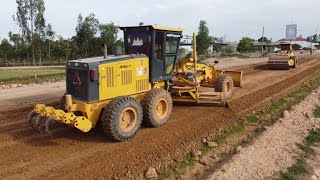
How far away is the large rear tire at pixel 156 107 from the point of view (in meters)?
8.22

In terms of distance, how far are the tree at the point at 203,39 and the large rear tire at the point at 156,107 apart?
3509 centimetres

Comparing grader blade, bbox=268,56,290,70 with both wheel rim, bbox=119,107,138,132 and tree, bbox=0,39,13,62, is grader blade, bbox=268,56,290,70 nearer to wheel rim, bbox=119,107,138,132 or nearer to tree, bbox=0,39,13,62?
wheel rim, bbox=119,107,138,132

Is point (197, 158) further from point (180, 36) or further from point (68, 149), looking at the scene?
point (180, 36)

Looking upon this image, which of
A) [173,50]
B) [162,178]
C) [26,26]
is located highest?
[26,26]

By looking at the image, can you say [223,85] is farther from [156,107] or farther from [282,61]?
[282,61]

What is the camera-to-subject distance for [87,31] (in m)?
55.9

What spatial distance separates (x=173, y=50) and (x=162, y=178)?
4460 mm

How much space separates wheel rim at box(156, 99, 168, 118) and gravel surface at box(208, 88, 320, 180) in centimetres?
236

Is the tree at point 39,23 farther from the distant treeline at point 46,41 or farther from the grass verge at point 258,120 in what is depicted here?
the grass verge at point 258,120

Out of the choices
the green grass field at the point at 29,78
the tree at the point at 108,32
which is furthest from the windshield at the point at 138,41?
the tree at the point at 108,32

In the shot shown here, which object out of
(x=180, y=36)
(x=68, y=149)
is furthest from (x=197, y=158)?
(x=180, y=36)

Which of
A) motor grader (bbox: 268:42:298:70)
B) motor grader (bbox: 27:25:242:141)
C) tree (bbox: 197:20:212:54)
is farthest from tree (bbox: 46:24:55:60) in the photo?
motor grader (bbox: 27:25:242:141)

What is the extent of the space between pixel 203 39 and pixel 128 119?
137 feet

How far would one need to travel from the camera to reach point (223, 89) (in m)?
11.7
